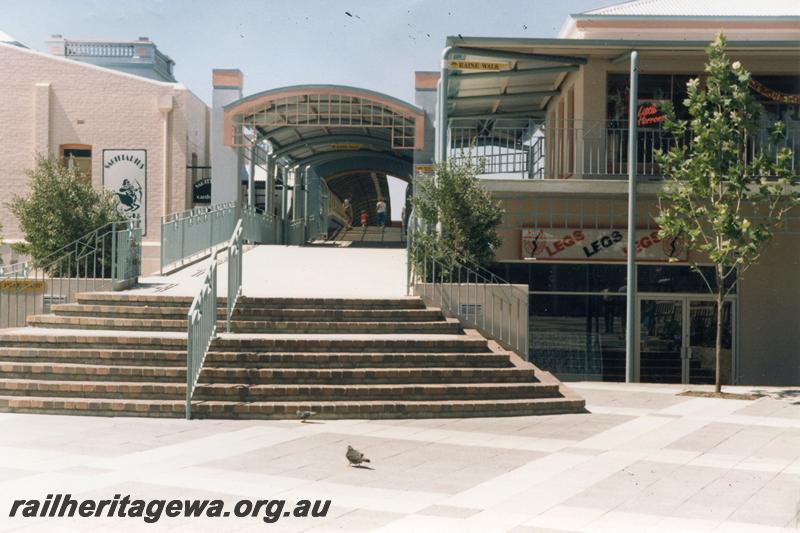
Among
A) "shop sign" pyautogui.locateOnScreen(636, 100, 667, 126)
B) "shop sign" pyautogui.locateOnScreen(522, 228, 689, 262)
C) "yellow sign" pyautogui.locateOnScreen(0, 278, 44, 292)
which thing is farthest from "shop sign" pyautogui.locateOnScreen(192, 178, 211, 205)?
"shop sign" pyautogui.locateOnScreen(636, 100, 667, 126)

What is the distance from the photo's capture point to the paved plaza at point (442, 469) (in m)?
7.05

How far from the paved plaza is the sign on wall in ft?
57.3

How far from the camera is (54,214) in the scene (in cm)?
1881

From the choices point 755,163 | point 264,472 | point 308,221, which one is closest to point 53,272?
point 264,472

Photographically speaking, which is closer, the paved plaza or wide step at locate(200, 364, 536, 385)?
the paved plaza

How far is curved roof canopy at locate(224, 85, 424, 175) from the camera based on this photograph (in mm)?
23422

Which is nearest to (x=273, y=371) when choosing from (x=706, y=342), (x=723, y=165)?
(x=723, y=165)

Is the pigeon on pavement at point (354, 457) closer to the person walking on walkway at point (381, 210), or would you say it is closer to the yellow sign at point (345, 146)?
the yellow sign at point (345, 146)

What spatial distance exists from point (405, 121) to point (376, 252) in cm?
356

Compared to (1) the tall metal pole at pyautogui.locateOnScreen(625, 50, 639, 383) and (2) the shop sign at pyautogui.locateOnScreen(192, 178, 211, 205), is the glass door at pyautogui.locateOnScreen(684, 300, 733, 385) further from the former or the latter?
(2) the shop sign at pyautogui.locateOnScreen(192, 178, 211, 205)

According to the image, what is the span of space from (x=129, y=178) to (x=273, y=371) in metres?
17.6

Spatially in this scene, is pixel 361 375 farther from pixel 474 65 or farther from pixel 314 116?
pixel 314 116

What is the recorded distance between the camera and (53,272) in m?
18.1

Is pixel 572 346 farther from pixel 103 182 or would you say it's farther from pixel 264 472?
pixel 103 182
